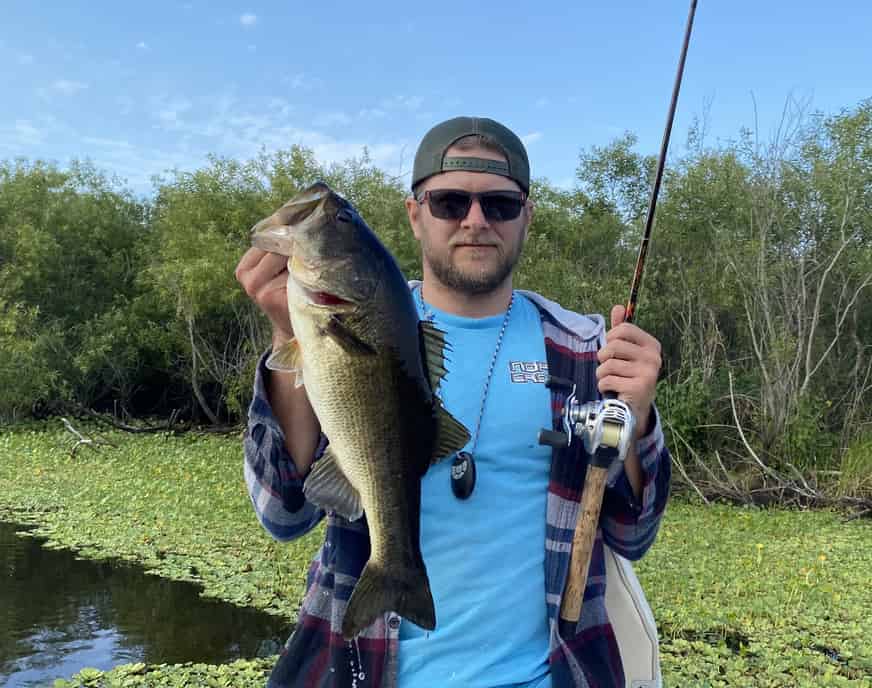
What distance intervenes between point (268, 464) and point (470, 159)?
46.0 inches

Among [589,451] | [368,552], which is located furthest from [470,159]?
[368,552]

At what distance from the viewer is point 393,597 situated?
5.77ft

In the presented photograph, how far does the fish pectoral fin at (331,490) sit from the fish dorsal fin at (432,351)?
0.33m

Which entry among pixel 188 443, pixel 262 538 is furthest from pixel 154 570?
pixel 188 443

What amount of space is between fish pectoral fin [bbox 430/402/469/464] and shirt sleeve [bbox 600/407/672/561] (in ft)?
1.74

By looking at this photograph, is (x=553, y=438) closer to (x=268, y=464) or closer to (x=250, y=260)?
(x=268, y=464)

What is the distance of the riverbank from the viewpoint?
501 cm

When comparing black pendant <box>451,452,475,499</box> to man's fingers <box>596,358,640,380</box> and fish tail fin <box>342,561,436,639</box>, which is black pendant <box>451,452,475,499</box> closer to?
fish tail fin <box>342,561,436,639</box>

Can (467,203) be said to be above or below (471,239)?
above

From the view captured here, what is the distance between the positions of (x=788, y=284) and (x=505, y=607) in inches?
442

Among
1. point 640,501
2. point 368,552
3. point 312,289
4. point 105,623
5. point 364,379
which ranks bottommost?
point 105,623

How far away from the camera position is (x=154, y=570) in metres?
7.29

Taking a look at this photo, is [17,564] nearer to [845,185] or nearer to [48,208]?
[845,185]

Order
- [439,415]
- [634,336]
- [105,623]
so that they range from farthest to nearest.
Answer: [105,623], [634,336], [439,415]
